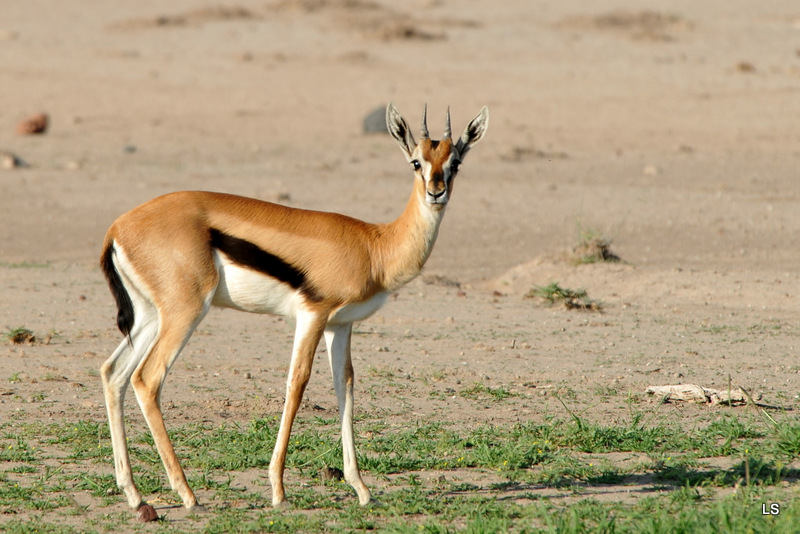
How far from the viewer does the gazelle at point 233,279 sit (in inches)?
199

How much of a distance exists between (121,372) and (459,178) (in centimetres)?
1013

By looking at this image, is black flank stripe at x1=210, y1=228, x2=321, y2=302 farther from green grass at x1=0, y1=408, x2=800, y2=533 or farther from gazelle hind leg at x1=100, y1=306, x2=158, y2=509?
green grass at x1=0, y1=408, x2=800, y2=533

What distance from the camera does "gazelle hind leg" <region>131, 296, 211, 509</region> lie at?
503 centimetres

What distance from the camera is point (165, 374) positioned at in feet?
16.7

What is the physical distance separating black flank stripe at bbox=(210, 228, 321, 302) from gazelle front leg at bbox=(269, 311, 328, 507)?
0.11 metres

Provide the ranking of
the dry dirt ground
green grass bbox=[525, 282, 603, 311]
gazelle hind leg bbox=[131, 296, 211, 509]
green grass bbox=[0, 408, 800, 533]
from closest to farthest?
green grass bbox=[0, 408, 800, 533], gazelle hind leg bbox=[131, 296, 211, 509], the dry dirt ground, green grass bbox=[525, 282, 603, 311]

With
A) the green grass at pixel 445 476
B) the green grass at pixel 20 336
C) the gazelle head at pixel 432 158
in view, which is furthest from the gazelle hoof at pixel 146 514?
the green grass at pixel 20 336

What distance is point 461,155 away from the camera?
17.7 feet

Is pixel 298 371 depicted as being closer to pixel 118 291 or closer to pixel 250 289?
pixel 250 289

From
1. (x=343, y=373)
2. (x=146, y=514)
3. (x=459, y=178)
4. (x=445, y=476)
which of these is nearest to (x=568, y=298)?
(x=445, y=476)

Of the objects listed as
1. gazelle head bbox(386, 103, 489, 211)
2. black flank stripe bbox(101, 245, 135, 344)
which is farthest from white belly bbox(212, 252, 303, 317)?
gazelle head bbox(386, 103, 489, 211)

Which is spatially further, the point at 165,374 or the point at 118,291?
the point at 118,291

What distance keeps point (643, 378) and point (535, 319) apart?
1855 millimetres

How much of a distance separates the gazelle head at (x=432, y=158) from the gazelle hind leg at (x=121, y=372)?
4.67 feet
